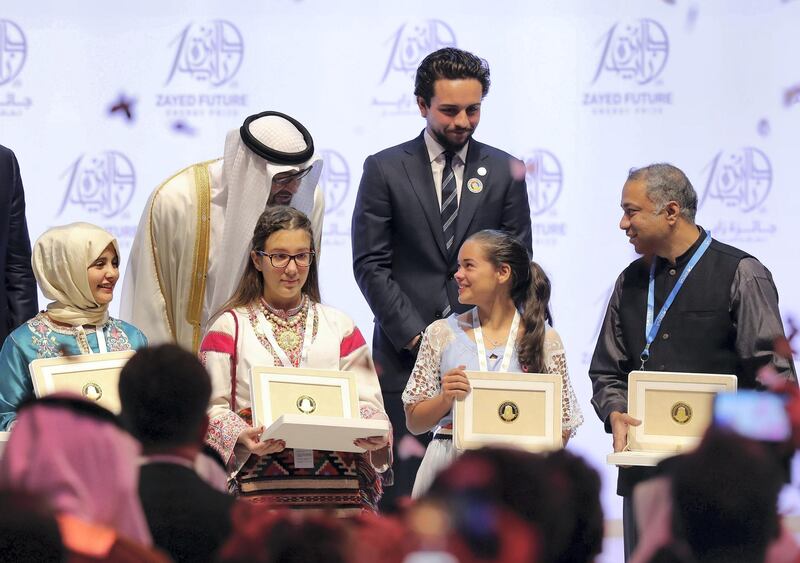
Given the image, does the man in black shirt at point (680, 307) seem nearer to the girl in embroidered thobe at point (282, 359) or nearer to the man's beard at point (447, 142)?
the man's beard at point (447, 142)

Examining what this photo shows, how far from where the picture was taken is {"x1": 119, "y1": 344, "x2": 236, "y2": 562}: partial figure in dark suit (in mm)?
2084

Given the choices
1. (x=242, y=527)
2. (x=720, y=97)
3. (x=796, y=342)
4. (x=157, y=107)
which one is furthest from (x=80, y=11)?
(x=242, y=527)

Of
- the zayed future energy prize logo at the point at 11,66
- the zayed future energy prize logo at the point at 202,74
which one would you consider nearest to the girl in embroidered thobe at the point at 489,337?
the zayed future energy prize logo at the point at 202,74

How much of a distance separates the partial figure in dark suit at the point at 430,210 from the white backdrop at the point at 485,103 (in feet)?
6.25

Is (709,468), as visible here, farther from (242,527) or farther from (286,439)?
(286,439)

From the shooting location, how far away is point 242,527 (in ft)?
5.47

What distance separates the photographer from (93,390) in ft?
12.0

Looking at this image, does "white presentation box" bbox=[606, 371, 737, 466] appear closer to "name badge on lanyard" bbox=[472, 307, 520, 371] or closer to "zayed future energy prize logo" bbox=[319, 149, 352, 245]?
"name badge on lanyard" bbox=[472, 307, 520, 371]

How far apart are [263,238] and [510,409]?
89 cm

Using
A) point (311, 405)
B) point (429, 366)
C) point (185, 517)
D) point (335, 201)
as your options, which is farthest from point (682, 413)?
point (335, 201)

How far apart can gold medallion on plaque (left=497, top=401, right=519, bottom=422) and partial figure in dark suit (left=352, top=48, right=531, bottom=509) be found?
928 mm

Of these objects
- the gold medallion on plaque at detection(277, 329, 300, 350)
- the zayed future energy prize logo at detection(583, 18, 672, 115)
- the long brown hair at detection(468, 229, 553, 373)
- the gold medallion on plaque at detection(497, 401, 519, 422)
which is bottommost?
the gold medallion on plaque at detection(497, 401, 519, 422)

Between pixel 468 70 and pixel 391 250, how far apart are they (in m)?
0.70

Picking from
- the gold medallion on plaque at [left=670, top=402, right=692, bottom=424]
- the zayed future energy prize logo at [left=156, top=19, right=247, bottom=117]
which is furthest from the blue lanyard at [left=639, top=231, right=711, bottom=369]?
the zayed future energy prize logo at [left=156, top=19, right=247, bottom=117]
